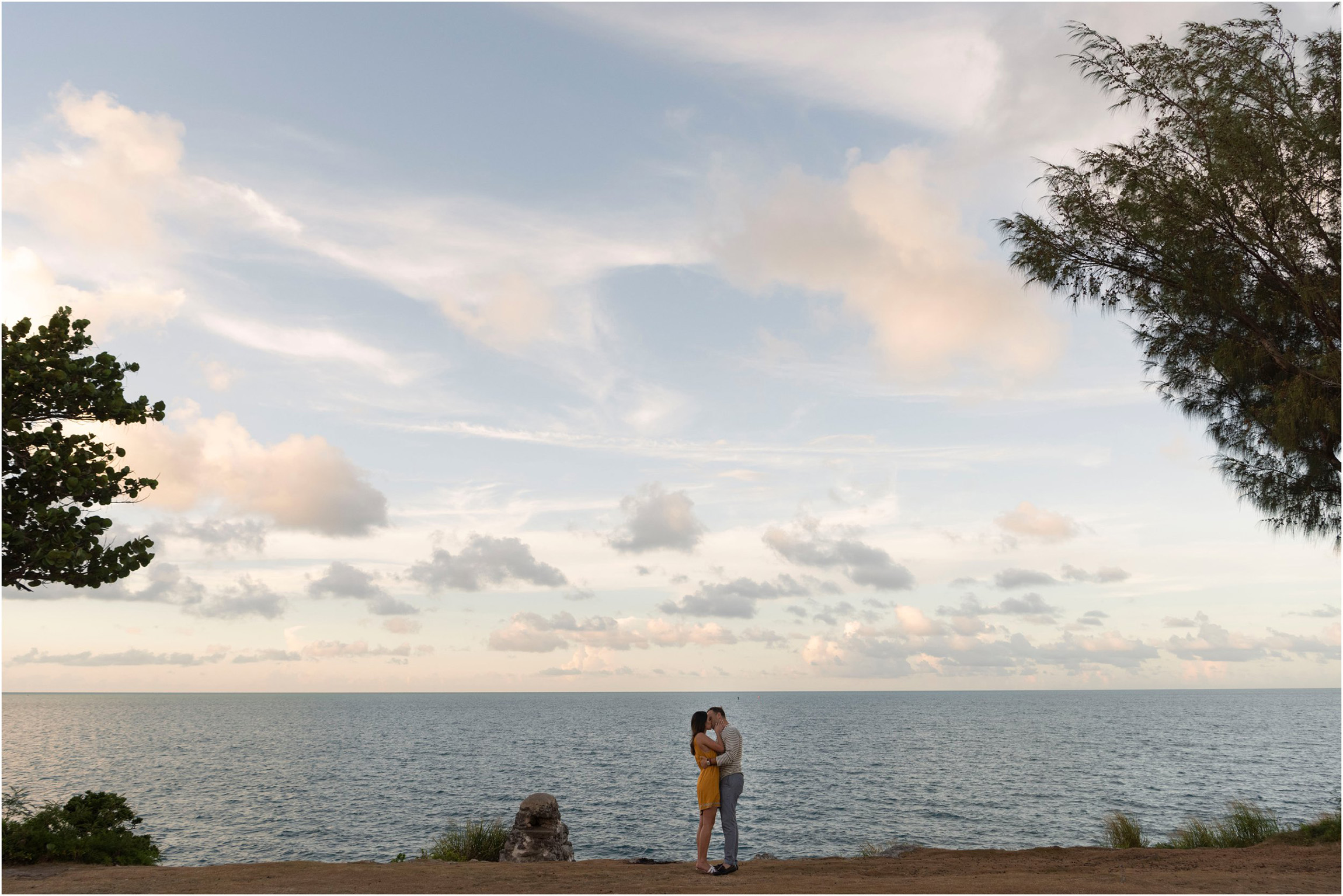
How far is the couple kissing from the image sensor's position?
38.1 feet

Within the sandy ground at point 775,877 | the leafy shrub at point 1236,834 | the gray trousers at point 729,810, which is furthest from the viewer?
Result: the leafy shrub at point 1236,834

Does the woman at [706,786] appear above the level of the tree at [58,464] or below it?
below

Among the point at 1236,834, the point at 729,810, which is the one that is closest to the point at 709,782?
the point at 729,810

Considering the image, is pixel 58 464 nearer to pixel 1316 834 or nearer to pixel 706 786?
pixel 706 786

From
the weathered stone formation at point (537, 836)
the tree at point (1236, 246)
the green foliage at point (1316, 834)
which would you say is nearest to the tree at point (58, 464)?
the weathered stone formation at point (537, 836)

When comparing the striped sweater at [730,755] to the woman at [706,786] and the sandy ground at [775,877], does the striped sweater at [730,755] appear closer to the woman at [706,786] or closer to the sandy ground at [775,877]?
the woman at [706,786]

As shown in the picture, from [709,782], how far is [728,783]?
0.27 m

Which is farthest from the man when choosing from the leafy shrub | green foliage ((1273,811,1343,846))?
the leafy shrub

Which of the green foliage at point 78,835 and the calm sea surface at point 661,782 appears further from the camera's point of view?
the calm sea surface at point 661,782

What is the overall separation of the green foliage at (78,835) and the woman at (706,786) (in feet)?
31.2

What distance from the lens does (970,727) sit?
13362 centimetres

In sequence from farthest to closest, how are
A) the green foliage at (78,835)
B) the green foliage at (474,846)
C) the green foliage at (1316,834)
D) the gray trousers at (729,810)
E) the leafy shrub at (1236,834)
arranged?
the leafy shrub at (1236,834) → the green foliage at (474,846) → the green foliage at (1316,834) → the green foliage at (78,835) → the gray trousers at (729,810)

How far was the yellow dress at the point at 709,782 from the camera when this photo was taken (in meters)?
11.7

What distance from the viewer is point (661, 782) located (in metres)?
61.3
